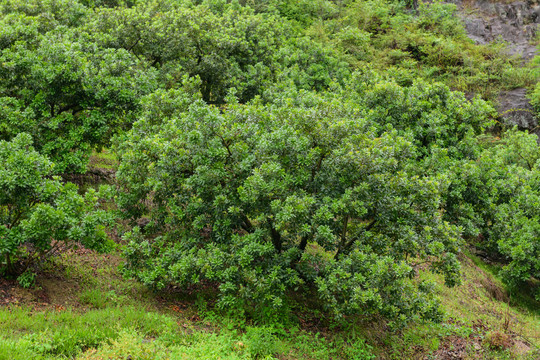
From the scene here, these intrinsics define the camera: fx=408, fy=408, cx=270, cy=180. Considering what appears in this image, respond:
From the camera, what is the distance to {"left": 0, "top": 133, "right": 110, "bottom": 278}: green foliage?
32.0 feet

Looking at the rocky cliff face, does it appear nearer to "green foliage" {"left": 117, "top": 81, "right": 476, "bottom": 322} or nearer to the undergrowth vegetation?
the undergrowth vegetation

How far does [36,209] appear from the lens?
31.9ft

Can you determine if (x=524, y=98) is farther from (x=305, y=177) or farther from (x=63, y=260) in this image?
(x=63, y=260)

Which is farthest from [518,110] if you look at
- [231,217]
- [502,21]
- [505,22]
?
[231,217]

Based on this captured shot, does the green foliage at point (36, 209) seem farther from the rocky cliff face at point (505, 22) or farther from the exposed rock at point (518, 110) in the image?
the rocky cliff face at point (505, 22)

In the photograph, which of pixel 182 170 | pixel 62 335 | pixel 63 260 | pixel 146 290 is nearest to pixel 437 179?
pixel 182 170

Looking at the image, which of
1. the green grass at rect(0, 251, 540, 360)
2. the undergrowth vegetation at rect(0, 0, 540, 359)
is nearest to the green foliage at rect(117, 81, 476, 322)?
the undergrowth vegetation at rect(0, 0, 540, 359)

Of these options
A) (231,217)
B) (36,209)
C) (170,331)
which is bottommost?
(170,331)

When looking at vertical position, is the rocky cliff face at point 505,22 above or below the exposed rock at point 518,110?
above

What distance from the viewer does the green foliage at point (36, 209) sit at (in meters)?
9.77

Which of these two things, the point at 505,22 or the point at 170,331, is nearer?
the point at 170,331

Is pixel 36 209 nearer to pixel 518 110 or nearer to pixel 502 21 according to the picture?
pixel 518 110

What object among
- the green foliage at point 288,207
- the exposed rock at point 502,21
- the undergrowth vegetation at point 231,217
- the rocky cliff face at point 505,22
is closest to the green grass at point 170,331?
the undergrowth vegetation at point 231,217

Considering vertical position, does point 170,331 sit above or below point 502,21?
below
